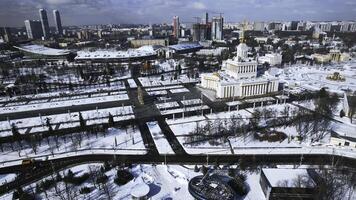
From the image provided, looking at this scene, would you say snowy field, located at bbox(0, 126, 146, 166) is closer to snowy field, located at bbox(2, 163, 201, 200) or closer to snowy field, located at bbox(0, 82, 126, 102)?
snowy field, located at bbox(2, 163, 201, 200)

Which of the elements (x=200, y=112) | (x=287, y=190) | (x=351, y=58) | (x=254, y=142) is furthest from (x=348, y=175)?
(x=351, y=58)

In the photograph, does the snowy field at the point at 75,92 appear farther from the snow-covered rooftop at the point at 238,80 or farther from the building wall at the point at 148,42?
the building wall at the point at 148,42

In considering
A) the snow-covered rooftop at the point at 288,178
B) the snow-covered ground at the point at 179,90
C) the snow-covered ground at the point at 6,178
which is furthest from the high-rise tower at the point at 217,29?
the snow-covered ground at the point at 6,178

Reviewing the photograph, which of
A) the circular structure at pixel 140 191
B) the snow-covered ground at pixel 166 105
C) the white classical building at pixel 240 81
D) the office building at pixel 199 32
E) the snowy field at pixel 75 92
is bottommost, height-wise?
the circular structure at pixel 140 191

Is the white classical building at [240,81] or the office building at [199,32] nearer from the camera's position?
the white classical building at [240,81]

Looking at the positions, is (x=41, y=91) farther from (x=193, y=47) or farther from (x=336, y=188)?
(x=193, y=47)

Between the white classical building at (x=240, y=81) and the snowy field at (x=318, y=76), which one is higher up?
the white classical building at (x=240, y=81)

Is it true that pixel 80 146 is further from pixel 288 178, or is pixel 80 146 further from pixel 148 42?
pixel 148 42
